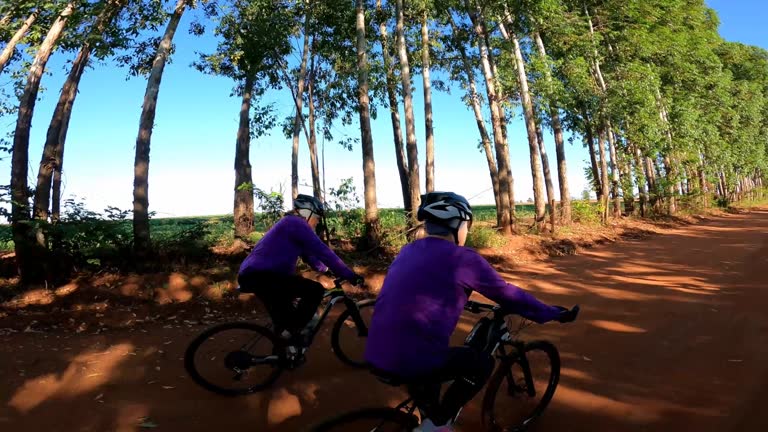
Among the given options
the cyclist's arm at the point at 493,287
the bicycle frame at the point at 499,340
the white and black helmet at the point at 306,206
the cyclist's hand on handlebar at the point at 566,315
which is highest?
the white and black helmet at the point at 306,206

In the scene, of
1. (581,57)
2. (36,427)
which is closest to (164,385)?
(36,427)

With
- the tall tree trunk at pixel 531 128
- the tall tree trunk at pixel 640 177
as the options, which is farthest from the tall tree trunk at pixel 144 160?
the tall tree trunk at pixel 640 177

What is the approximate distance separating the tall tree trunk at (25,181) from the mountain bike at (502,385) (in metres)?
8.52

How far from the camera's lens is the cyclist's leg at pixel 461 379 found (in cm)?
260

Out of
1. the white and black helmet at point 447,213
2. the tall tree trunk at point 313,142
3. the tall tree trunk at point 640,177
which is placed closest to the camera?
the white and black helmet at point 447,213

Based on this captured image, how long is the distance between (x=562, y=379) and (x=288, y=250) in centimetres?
288

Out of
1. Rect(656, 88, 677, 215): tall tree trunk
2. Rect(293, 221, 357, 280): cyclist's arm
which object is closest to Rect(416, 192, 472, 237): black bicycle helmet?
Rect(293, 221, 357, 280): cyclist's arm

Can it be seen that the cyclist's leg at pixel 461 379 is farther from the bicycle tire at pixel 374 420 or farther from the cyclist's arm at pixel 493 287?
the cyclist's arm at pixel 493 287

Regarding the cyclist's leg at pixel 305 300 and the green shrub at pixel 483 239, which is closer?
the cyclist's leg at pixel 305 300

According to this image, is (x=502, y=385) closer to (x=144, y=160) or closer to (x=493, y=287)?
(x=493, y=287)

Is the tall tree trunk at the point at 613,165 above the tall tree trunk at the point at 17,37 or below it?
below

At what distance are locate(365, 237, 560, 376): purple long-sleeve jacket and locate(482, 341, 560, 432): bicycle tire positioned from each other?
1.07m

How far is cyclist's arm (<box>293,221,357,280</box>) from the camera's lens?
439 centimetres

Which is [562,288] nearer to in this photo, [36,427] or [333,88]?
[36,427]
